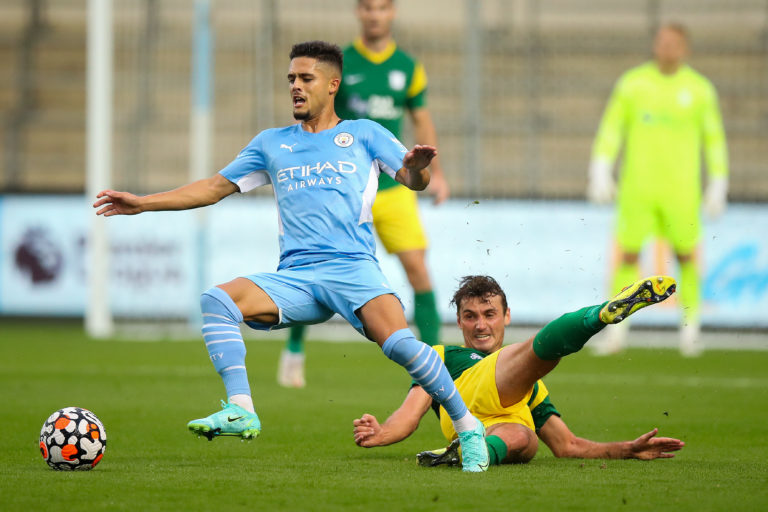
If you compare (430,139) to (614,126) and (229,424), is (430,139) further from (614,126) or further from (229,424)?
(229,424)

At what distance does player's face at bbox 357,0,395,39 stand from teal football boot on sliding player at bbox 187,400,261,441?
4.03m

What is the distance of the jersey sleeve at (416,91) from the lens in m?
8.22

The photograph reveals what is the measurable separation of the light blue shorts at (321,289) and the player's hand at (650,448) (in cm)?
116

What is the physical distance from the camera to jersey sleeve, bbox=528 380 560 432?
508 cm

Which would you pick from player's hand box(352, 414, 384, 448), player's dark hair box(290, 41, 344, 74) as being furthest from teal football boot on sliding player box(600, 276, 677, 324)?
player's dark hair box(290, 41, 344, 74)

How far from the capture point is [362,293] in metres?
4.83

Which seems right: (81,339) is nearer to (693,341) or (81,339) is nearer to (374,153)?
(693,341)

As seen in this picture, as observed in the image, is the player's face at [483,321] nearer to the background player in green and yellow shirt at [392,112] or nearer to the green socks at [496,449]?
the green socks at [496,449]

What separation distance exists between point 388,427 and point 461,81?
11.5 m

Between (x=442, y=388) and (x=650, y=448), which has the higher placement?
(x=442, y=388)

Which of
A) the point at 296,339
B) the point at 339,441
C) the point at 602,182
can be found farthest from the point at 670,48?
the point at 339,441

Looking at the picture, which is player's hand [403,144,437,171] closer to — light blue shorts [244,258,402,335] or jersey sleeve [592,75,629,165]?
light blue shorts [244,258,402,335]

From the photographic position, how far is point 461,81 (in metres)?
16.0

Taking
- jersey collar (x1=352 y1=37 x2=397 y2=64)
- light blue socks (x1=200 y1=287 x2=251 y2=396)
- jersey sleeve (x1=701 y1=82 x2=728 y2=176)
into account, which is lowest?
light blue socks (x1=200 y1=287 x2=251 y2=396)
